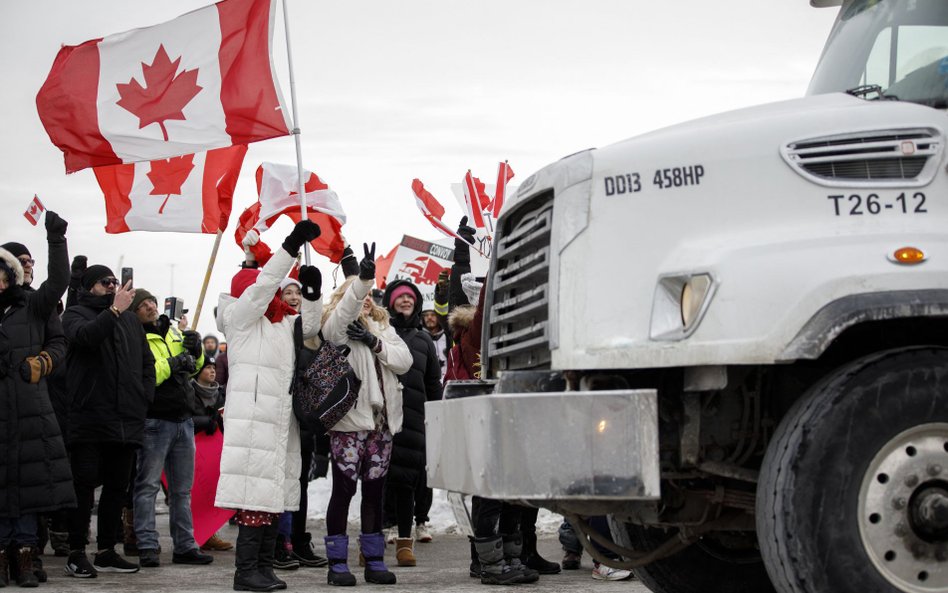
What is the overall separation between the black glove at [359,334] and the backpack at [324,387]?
27cm

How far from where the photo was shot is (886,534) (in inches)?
187

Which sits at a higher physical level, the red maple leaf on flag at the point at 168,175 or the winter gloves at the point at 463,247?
the red maple leaf on flag at the point at 168,175

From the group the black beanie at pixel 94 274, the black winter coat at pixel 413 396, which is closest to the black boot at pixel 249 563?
the black winter coat at pixel 413 396

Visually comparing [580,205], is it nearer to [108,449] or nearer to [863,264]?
[863,264]

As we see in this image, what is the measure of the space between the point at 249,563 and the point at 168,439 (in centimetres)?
250

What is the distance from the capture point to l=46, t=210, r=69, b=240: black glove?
380 inches

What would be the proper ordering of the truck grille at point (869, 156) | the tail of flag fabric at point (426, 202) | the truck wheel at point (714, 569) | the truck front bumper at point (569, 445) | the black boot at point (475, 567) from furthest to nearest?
the tail of flag fabric at point (426, 202) < the black boot at point (475, 567) < the truck wheel at point (714, 569) < the truck grille at point (869, 156) < the truck front bumper at point (569, 445)

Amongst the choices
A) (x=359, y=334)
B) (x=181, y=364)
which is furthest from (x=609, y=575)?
(x=181, y=364)

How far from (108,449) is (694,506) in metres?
6.28

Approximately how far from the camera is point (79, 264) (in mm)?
13125

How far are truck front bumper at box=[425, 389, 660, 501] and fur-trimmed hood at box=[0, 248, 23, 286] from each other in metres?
5.34

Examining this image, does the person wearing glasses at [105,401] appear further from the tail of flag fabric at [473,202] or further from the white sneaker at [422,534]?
the tail of flag fabric at [473,202]

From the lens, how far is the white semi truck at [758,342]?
475 cm

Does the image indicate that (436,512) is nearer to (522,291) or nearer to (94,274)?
(94,274)
